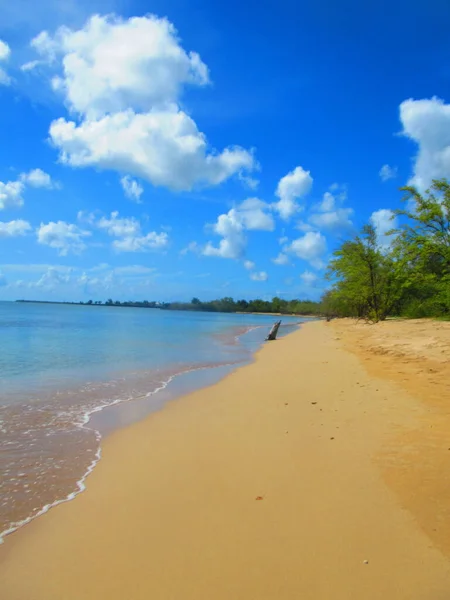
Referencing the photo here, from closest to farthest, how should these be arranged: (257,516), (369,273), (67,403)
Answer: (257,516)
(67,403)
(369,273)

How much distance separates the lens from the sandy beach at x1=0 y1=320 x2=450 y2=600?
2.71 meters

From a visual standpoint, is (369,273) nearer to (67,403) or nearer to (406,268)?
(406,268)

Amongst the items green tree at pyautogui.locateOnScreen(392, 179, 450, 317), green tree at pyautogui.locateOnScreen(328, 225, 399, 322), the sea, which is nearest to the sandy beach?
the sea

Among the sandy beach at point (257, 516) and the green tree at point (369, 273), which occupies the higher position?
the green tree at point (369, 273)

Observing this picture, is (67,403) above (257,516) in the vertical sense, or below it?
below

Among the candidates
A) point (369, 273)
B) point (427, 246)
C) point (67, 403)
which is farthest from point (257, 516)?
point (369, 273)

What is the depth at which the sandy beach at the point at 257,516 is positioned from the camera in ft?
8.87

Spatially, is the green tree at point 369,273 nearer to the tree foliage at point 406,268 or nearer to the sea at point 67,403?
the tree foliage at point 406,268

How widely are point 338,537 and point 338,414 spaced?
384 centimetres

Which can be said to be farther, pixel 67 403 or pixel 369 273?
pixel 369 273

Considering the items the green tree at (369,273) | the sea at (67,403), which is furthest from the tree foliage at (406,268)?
the sea at (67,403)

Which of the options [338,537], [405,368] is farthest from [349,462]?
[405,368]

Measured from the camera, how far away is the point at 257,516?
3.58 meters

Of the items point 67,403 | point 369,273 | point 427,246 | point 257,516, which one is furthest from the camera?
point 369,273
